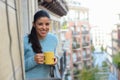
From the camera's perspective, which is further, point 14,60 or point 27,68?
point 27,68

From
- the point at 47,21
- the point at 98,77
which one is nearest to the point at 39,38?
the point at 47,21

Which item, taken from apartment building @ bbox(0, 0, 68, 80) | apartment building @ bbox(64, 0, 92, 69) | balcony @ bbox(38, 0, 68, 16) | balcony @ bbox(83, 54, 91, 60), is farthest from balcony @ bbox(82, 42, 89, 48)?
apartment building @ bbox(0, 0, 68, 80)

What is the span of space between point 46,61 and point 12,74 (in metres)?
0.80

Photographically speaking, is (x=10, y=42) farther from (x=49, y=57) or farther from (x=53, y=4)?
(x=53, y=4)

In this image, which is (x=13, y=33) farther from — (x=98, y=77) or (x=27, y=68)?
(x=98, y=77)

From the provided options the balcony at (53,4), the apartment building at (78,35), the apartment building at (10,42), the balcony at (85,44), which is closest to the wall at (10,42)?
the apartment building at (10,42)

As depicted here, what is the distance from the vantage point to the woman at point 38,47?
2.23 m

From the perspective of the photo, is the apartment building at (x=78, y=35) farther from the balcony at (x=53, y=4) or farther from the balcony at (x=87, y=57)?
the balcony at (x=53, y=4)

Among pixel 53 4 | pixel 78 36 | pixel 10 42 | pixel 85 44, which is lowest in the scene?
pixel 85 44

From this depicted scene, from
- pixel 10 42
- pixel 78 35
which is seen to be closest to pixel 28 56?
pixel 10 42

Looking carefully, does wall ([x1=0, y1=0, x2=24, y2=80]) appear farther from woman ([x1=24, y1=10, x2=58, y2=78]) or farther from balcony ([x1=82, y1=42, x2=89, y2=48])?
balcony ([x1=82, y1=42, x2=89, y2=48])

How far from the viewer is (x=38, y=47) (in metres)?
2.25

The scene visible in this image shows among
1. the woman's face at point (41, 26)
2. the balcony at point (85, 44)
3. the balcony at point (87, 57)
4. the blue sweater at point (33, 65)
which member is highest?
the woman's face at point (41, 26)

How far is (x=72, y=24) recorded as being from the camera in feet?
117
